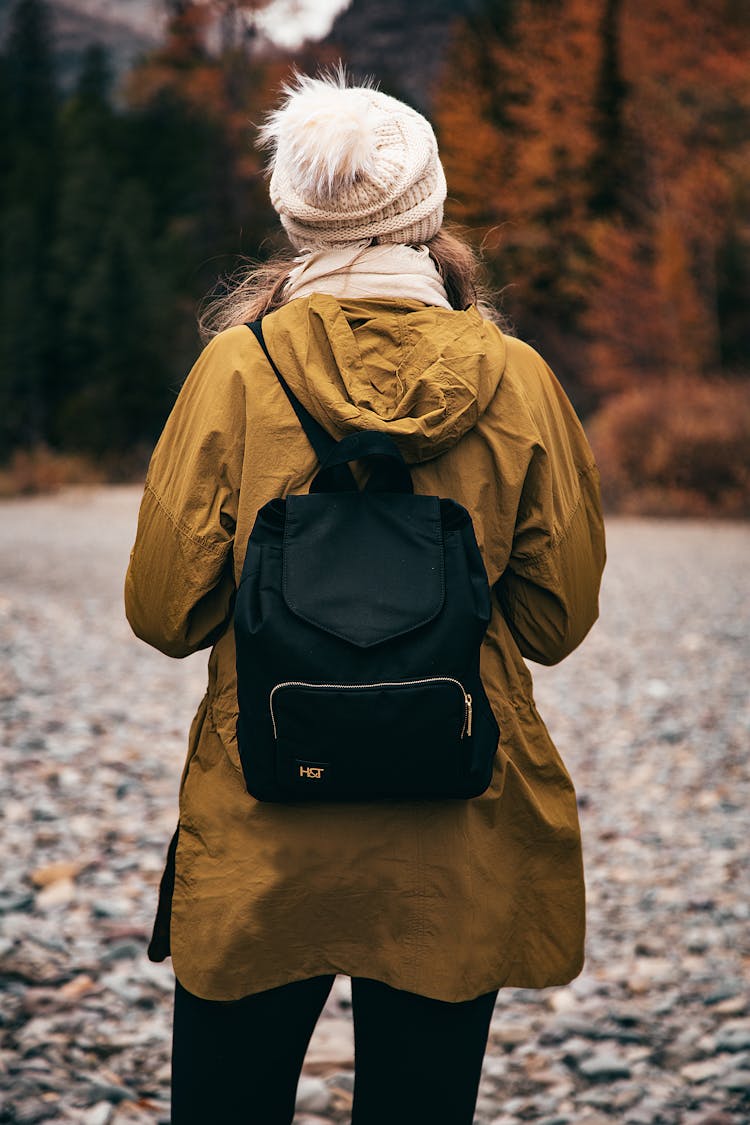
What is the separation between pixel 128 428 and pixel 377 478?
3219cm

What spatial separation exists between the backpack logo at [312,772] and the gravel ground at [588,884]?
1661mm

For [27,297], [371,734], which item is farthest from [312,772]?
[27,297]

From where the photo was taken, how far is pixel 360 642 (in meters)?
1.41

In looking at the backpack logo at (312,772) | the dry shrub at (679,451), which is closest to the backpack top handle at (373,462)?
the backpack logo at (312,772)

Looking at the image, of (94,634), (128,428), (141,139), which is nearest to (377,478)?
(94,634)

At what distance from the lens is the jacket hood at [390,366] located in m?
1.50

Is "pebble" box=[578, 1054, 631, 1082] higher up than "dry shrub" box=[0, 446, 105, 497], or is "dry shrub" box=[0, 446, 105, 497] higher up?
"pebble" box=[578, 1054, 631, 1082]

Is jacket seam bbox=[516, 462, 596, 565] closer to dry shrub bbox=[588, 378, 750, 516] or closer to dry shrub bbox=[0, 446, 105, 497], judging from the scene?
dry shrub bbox=[588, 378, 750, 516]

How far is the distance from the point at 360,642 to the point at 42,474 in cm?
2590

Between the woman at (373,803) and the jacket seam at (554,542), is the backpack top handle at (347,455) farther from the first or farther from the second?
the jacket seam at (554,542)

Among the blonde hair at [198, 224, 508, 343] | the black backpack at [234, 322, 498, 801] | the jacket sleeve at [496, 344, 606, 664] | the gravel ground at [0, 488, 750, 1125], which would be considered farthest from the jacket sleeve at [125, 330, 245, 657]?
the gravel ground at [0, 488, 750, 1125]

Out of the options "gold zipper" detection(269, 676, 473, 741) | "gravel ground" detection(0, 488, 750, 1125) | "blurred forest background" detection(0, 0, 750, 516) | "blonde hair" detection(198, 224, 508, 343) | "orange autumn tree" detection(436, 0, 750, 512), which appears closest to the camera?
"gold zipper" detection(269, 676, 473, 741)

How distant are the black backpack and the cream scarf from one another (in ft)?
0.98

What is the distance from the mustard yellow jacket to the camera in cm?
153
